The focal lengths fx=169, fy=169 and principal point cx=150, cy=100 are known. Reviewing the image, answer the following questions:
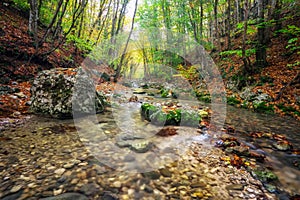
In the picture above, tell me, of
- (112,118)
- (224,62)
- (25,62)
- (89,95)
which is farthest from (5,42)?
(224,62)

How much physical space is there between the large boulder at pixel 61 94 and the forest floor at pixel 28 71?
554 millimetres

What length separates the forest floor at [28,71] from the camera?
544 cm

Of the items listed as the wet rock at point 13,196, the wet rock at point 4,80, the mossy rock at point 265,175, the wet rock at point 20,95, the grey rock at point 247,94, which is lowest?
the mossy rock at point 265,175

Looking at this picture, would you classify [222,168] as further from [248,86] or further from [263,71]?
[263,71]

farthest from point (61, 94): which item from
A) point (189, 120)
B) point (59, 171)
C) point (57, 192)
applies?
point (189, 120)

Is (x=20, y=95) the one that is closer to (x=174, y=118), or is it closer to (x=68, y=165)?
(x=68, y=165)

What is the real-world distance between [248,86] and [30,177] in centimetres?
946

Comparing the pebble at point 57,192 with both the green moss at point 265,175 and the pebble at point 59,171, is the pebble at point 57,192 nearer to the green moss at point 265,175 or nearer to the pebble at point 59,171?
the pebble at point 59,171

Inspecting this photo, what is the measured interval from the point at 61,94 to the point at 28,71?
141 inches

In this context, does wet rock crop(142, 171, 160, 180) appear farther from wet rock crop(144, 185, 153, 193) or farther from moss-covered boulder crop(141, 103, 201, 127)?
moss-covered boulder crop(141, 103, 201, 127)

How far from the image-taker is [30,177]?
7.69ft

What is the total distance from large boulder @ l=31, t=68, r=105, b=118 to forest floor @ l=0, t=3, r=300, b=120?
55cm

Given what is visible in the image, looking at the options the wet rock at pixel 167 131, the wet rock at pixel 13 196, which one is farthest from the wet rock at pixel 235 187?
the wet rock at pixel 13 196

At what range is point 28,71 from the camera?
7312 mm
